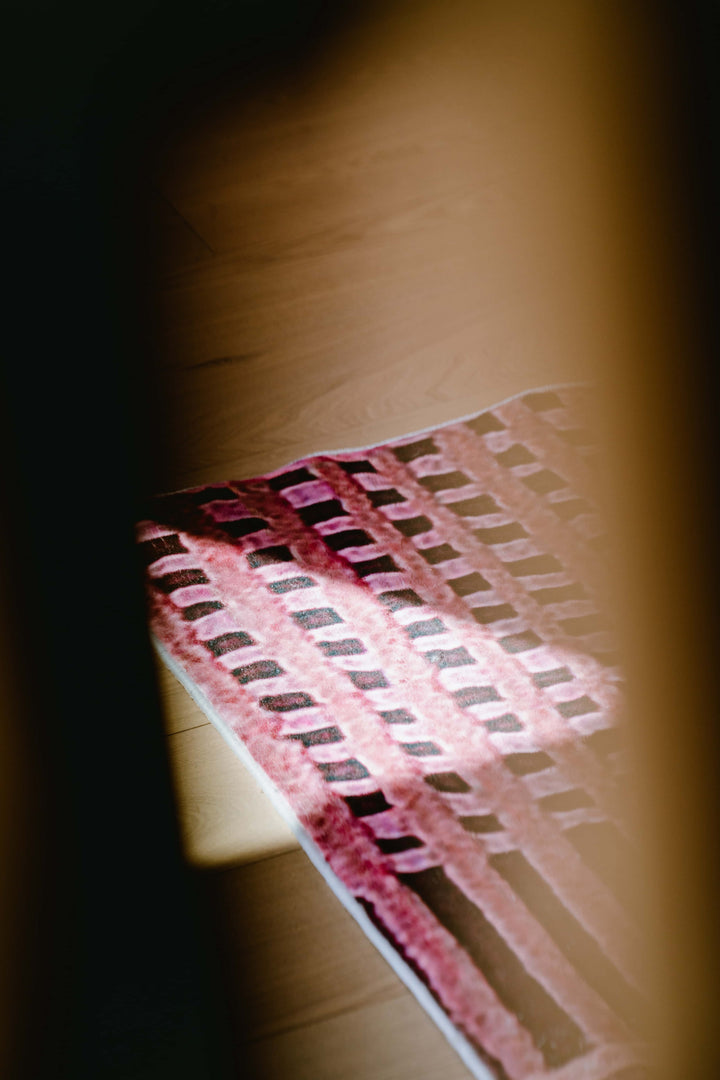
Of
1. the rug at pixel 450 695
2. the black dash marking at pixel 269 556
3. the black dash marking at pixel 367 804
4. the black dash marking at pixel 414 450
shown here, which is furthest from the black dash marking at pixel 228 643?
the black dash marking at pixel 414 450

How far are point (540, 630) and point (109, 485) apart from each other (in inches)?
21.7

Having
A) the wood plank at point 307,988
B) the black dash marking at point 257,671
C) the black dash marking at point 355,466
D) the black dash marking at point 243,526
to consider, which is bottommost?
the wood plank at point 307,988

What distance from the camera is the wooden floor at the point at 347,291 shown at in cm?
73

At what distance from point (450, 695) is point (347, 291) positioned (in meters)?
0.82

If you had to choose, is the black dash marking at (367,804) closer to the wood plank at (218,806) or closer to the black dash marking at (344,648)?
the wood plank at (218,806)

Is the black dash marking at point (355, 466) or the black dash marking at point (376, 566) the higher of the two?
the black dash marking at point (355, 466)

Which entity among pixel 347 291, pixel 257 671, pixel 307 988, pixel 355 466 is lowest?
pixel 307 988

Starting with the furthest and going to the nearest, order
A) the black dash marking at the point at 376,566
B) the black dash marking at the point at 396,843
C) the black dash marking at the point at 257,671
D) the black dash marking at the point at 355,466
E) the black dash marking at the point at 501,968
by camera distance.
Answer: the black dash marking at the point at 355,466, the black dash marking at the point at 376,566, the black dash marking at the point at 257,671, the black dash marking at the point at 396,843, the black dash marking at the point at 501,968

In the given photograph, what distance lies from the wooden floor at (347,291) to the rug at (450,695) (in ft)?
0.14

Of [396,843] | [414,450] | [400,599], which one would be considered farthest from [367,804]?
[414,450]

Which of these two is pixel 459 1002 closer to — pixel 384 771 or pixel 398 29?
pixel 384 771

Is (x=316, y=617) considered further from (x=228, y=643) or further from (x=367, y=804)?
(x=367, y=804)

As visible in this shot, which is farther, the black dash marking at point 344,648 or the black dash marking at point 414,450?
the black dash marking at point 414,450

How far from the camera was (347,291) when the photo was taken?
158 cm
